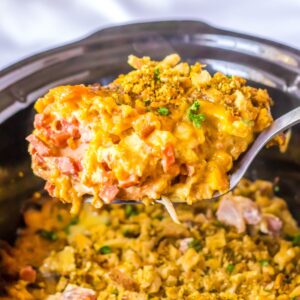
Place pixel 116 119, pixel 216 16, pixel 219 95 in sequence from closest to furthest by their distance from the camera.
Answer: pixel 116 119
pixel 219 95
pixel 216 16

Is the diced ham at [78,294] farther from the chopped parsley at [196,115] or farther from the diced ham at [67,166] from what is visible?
the chopped parsley at [196,115]

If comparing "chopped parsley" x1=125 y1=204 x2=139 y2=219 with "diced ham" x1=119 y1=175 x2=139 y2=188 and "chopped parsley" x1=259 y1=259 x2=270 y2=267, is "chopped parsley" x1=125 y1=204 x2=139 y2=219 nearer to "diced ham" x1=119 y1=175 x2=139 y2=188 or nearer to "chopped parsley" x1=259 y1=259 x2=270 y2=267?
"chopped parsley" x1=259 y1=259 x2=270 y2=267

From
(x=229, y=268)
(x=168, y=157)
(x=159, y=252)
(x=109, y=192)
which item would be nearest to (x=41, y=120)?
(x=109, y=192)

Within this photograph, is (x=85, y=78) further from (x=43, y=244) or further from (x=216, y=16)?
(x=216, y=16)

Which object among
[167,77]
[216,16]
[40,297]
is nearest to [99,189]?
[167,77]

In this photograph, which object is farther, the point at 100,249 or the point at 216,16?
the point at 216,16
